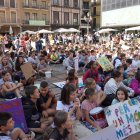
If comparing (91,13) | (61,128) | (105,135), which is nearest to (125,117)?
(105,135)

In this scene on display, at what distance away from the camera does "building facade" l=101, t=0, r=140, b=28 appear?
4247 centimetres

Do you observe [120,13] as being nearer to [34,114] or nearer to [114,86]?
[114,86]

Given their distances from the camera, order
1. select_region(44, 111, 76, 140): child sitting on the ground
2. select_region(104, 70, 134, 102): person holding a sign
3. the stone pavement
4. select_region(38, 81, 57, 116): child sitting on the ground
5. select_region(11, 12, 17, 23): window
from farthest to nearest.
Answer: select_region(11, 12, 17, 23): window < the stone pavement < select_region(104, 70, 134, 102): person holding a sign < select_region(38, 81, 57, 116): child sitting on the ground < select_region(44, 111, 76, 140): child sitting on the ground

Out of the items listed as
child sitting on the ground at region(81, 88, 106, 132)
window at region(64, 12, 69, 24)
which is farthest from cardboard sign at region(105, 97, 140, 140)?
window at region(64, 12, 69, 24)

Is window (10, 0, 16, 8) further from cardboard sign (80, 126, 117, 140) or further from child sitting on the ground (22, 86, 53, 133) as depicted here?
cardboard sign (80, 126, 117, 140)

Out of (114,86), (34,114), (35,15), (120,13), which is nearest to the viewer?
(34,114)

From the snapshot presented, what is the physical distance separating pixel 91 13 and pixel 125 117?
63.3m

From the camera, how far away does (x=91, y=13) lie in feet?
220

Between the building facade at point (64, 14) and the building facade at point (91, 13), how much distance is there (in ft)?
7.14

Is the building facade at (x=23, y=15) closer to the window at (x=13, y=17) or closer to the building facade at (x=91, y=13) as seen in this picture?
the window at (x=13, y=17)

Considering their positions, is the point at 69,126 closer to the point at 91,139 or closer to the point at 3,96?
the point at 91,139

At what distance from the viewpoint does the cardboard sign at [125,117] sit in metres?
5.24

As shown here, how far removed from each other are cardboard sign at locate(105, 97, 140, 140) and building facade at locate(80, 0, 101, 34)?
58.8m

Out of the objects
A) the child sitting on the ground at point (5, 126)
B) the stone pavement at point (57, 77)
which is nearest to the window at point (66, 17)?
the stone pavement at point (57, 77)
